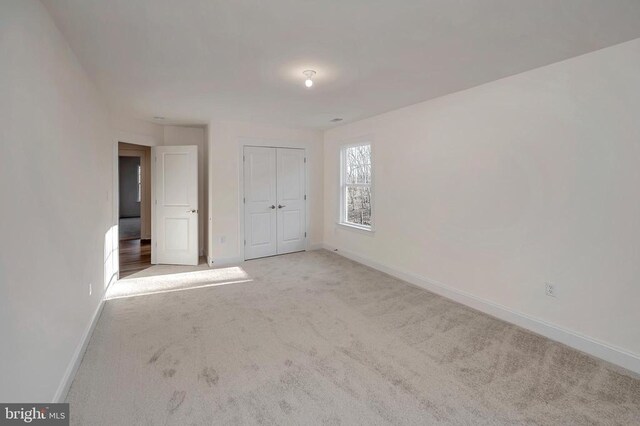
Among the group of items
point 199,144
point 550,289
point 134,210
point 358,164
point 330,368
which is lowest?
point 330,368

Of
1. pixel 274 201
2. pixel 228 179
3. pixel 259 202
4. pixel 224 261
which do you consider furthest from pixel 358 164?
pixel 224 261

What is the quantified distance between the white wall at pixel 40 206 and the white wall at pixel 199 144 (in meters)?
2.62

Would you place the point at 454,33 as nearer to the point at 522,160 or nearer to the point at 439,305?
the point at 522,160

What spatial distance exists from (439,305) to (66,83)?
393 centimetres

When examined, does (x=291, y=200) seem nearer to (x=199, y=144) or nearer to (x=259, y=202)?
(x=259, y=202)

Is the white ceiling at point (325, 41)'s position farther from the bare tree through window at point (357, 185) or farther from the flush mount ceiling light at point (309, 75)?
the bare tree through window at point (357, 185)

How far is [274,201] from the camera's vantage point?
566 centimetres

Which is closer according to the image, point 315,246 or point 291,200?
point 291,200

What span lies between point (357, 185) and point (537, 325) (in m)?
3.27

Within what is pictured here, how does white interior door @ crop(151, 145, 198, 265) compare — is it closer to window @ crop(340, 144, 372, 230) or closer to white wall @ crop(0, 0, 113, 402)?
white wall @ crop(0, 0, 113, 402)

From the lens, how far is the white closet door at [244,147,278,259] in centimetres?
536

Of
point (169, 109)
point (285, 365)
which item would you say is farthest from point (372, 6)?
point (169, 109)

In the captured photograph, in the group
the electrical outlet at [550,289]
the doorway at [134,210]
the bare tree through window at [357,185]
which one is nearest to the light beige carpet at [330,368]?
the electrical outlet at [550,289]

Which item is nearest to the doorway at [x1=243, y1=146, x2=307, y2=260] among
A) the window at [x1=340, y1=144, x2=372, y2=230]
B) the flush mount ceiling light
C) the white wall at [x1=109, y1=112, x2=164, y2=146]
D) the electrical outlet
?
the window at [x1=340, y1=144, x2=372, y2=230]
